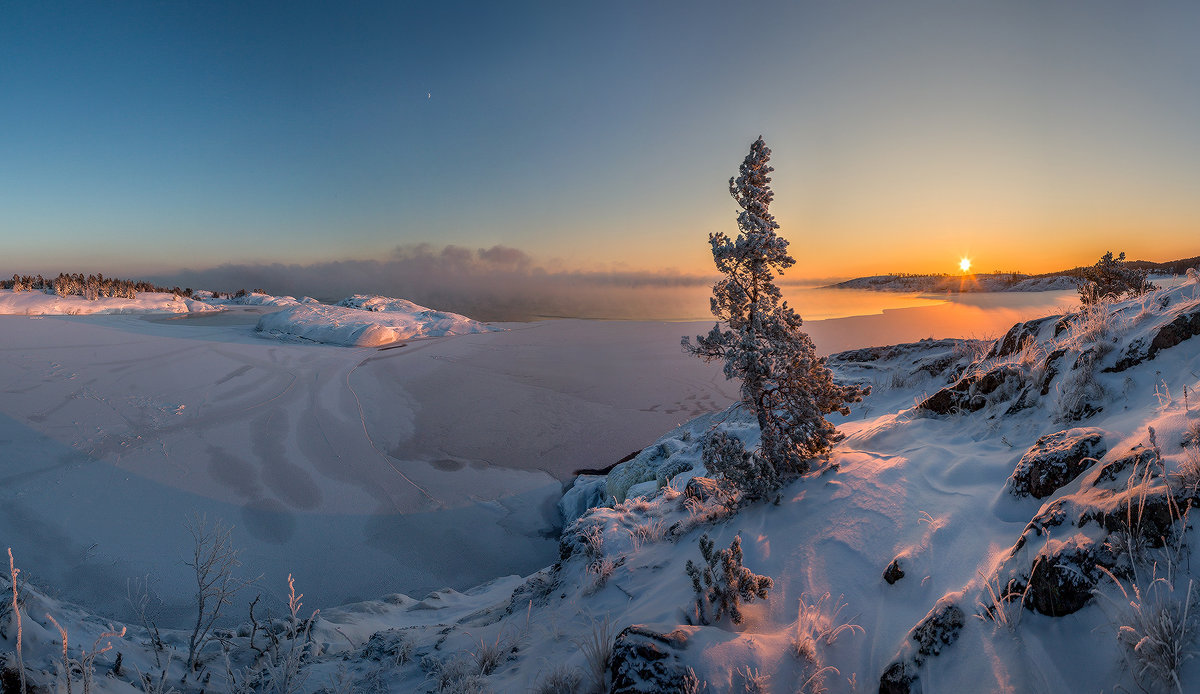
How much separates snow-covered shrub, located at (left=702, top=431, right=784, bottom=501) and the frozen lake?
4.56m

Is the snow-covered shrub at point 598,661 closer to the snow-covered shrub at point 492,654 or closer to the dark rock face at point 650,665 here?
the dark rock face at point 650,665

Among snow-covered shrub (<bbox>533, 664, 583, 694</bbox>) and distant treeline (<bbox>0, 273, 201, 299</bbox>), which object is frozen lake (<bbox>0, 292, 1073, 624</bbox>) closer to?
snow-covered shrub (<bbox>533, 664, 583, 694</bbox>)

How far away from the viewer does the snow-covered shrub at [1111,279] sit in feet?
23.2

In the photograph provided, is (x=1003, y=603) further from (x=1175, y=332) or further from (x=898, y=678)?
(x=1175, y=332)

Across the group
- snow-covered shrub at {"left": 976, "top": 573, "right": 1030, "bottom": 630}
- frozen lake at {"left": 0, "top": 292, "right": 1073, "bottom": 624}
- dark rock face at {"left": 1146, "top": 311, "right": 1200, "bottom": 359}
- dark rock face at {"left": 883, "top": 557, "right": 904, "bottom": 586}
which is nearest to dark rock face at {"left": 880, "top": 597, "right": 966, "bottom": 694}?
snow-covered shrub at {"left": 976, "top": 573, "right": 1030, "bottom": 630}

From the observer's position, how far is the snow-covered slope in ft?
82.6

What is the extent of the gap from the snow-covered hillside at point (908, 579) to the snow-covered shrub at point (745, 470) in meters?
0.18

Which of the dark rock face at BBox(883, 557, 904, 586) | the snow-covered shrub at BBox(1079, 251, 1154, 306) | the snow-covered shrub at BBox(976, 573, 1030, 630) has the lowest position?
the dark rock face at BBox(883, 557, 904, 586)

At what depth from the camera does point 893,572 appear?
116 inches

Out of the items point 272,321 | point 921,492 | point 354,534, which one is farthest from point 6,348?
point 921,492

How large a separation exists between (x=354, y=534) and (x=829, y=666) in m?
7.95

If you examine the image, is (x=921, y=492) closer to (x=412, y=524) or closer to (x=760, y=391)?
(x=760, y=391)

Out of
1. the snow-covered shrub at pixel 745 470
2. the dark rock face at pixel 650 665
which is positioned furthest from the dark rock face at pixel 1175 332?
the dark rock face at pixel 650 665

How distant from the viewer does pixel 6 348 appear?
14508 millimetres
